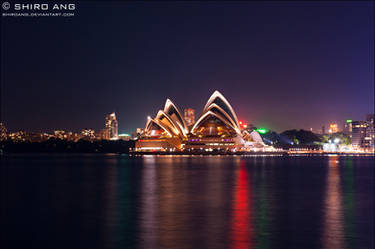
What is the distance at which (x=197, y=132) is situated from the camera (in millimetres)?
104250

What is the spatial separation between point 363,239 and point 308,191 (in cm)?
1503

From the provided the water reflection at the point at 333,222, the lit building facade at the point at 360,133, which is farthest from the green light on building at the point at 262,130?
the water reflection at the point at 333,222

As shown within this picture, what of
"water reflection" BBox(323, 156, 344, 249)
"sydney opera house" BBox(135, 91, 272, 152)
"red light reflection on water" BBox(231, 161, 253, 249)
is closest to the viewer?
"red light reflection on water" BBox(231, 161, 253, 249)

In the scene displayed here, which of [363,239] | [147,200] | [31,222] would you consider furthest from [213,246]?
[147,200]

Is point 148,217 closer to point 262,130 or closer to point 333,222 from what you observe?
point 333,222

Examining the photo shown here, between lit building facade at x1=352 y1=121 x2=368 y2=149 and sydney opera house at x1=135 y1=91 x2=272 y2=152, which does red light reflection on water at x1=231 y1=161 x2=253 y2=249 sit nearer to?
sydney opera house at x1=135 y1=91 x2=272 y2=152

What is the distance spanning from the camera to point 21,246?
41.6ft

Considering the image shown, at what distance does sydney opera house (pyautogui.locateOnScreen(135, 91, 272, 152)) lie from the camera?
9800cm

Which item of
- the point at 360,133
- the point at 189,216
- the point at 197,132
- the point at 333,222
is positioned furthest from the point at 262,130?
the point at 333,222

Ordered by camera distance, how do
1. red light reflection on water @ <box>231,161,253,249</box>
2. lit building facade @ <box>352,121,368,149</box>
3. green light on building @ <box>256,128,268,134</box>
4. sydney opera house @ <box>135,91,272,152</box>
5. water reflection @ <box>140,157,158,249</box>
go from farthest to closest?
lit building facade @ <box>352,121,368,149</box>
green light on building @ <box>256,128,268,134</box>
sydney opera house @ <box>135,91,272,152</box>
water reflection @ <box>140,157,158,249</box>
red light reflection on water @ <box>231,161,253,249</box>

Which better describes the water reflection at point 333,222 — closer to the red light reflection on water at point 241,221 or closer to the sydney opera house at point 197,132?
the red light reflection on water at point 241,221

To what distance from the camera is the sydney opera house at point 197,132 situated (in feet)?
322

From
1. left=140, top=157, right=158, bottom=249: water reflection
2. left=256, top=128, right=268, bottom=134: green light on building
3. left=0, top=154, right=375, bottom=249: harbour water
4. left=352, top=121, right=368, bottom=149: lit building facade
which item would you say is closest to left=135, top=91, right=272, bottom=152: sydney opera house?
left=256, top=128, right=268, bottom=134: green light on building

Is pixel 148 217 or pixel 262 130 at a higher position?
pixel 262 130
